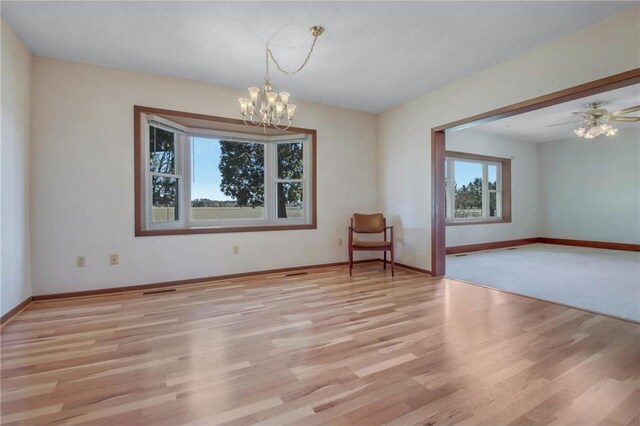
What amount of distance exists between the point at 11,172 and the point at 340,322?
3.11m

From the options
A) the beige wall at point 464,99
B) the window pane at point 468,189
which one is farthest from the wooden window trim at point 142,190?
the window pane at point 468,189

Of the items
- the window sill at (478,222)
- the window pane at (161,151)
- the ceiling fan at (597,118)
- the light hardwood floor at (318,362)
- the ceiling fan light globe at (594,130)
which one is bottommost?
the light hardwood floor at (318,362)

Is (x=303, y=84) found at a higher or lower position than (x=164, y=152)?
higher

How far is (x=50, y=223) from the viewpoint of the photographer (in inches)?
118

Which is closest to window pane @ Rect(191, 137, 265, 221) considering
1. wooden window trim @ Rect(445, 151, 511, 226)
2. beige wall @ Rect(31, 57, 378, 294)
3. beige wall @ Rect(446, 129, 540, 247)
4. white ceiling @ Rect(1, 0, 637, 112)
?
beige wall @ Rect(31, 57, 378, 294)

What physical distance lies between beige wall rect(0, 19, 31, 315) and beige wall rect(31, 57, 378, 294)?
13 centimetres

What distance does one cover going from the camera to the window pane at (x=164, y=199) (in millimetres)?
3602

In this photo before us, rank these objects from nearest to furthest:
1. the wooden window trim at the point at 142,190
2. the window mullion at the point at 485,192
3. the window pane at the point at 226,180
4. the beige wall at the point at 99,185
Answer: the beige wall at the point at 99,185 → the wooden window trim at the point at 142,190 → the window pane at the point at 226,180 → the window mullion at the point at 485,192

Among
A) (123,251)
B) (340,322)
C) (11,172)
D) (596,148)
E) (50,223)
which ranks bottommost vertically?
(340,322)

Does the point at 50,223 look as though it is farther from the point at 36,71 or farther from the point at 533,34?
the point at 533,34

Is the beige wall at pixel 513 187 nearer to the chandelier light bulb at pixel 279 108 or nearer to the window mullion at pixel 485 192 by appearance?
the window mullion at pixel 485 192

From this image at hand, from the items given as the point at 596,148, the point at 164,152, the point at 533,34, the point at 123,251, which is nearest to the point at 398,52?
the point at 533,34

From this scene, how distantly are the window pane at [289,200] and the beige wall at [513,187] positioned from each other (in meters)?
3.19

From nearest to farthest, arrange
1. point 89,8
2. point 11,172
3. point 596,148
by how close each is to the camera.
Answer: point 89,8
point 11,172
point 596,148
